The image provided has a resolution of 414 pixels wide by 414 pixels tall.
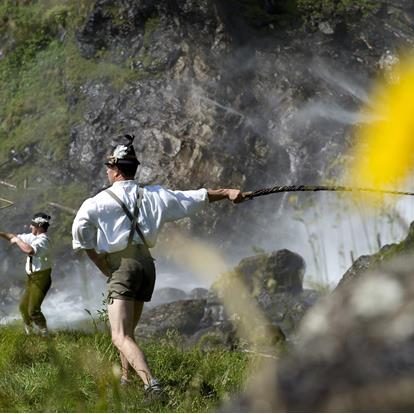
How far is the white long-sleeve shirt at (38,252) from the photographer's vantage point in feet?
31.0

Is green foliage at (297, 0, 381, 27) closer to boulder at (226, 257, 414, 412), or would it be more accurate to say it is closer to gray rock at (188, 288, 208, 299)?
gray rock at (188, 288, 208, 299)

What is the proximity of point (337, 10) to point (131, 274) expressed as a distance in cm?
2445

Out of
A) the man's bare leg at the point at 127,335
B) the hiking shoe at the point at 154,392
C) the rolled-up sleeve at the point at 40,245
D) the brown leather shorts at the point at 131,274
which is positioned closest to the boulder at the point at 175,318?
the rolled-up sleeve at the point at 40,245

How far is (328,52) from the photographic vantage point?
27.2 m

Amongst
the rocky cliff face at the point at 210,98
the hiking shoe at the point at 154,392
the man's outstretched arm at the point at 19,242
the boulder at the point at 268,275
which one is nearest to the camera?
the hiking shoe at the point at 154,392

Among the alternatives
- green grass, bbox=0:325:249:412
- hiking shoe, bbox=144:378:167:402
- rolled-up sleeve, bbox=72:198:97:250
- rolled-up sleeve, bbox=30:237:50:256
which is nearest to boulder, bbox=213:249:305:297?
rolled-up sleeve, bbox=30:237:50:256

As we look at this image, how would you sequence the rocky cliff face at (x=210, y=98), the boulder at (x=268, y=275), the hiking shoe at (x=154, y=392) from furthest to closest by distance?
the rocky cliff face at (x=210, y=98), the boulder at (x=268, y=275), the hiking shoe at (x=154, y=392)

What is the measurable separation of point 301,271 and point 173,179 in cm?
687

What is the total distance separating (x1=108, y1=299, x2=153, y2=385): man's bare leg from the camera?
462 cm

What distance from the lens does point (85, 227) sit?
16.5ft

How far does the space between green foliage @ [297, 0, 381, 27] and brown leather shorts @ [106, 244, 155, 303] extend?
23948 millimetres

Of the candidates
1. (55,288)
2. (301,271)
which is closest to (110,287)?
(301,271)

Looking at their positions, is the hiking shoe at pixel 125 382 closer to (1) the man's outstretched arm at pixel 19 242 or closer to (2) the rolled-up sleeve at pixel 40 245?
(1) the man's outstretched arm at pixel 19 242

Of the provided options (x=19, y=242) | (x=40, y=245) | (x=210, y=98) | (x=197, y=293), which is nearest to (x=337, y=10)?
(x=210, y=98)
